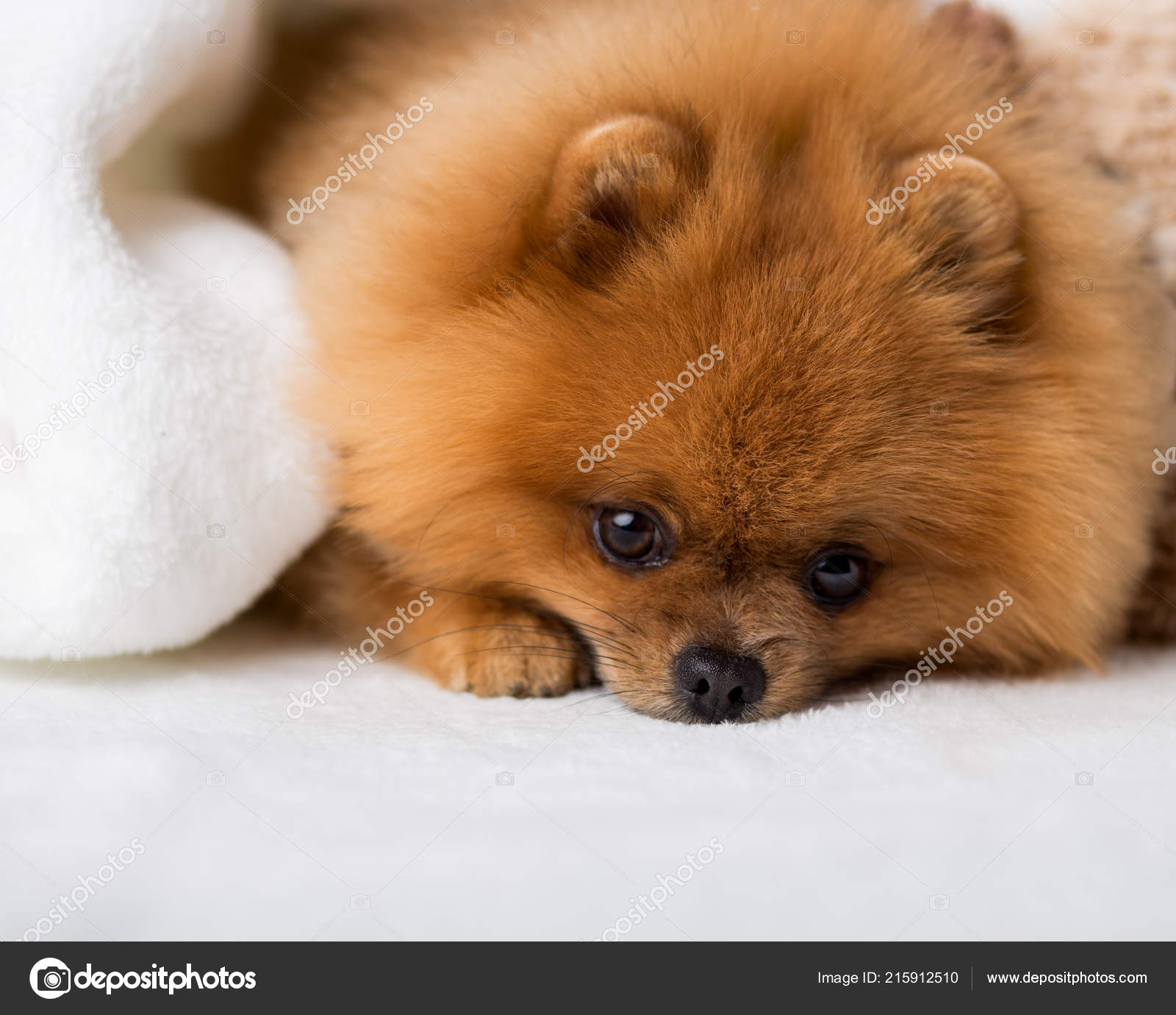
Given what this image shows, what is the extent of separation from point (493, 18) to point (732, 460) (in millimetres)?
1058

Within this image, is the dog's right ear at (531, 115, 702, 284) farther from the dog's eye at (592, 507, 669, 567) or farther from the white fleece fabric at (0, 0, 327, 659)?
the white fleece fabric at (0, 0, 327, 659)

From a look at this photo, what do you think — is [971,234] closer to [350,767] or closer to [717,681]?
[717,681]

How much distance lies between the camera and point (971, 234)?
170 centimetres

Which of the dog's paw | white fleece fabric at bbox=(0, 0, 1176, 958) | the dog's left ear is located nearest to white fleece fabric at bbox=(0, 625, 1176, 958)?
white fleece fabric at bbox=(0, 0, 1176, 958)

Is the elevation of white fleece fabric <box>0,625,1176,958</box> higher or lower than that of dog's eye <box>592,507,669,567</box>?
lower

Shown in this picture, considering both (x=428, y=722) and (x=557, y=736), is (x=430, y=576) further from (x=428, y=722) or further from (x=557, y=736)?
(x=557, y=736)

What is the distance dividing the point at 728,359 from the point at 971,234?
0.50m

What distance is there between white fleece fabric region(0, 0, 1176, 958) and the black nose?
82 millimetres

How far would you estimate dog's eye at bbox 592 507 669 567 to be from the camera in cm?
170
